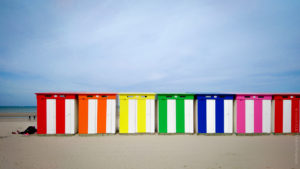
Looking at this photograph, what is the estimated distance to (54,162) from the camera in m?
4.43

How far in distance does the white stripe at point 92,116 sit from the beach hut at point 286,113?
26.8ft

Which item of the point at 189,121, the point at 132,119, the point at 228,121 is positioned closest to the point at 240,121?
the point at 228,121

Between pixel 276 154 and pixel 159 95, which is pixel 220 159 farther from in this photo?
pixel 159 95

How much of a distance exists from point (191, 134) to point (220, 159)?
9.56ft

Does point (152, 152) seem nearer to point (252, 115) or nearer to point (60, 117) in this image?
point (60, 117)

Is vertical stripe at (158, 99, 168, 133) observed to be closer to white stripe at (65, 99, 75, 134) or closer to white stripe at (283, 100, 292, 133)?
white stripe at (65, 99, 75, 134)

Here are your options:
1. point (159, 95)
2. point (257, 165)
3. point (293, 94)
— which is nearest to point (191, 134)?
point (159, 95)

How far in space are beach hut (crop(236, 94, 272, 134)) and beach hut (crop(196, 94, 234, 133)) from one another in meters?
0.44

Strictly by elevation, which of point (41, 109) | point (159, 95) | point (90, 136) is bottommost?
point (90, 136)

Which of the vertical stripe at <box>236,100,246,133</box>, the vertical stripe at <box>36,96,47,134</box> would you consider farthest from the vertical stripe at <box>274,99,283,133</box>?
the vertical stripe at <box>36,96,47,134</box>

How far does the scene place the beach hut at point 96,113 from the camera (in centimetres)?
743

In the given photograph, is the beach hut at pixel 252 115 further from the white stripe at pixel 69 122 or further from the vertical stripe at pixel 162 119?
the white stripe at pixel 69 122

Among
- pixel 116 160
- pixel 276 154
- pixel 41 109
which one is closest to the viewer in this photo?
pixel 116 160

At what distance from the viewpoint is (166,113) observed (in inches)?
297
